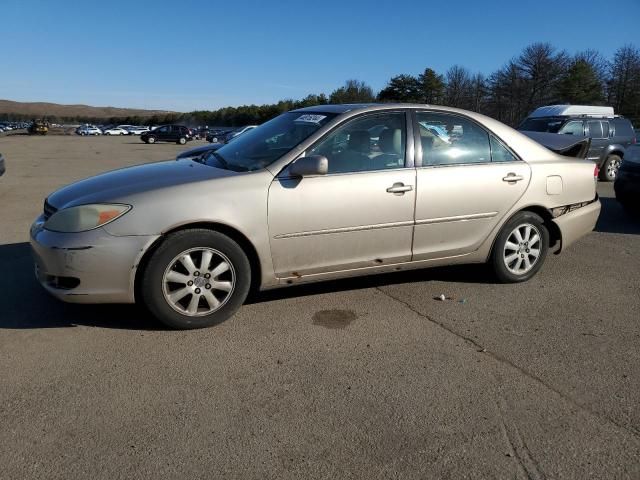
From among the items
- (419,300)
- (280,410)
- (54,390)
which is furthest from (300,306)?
(54,390)

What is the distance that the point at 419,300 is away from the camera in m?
4.43

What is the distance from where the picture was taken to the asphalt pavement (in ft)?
7.83

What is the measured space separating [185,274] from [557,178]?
3361 mm

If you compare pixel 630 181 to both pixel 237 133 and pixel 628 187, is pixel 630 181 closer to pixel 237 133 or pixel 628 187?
pixel 628 187

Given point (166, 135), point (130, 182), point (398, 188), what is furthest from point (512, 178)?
point (166, 135)

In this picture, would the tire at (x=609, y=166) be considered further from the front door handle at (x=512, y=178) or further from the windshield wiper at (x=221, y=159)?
the windshield wiper at (x=221, y=159)

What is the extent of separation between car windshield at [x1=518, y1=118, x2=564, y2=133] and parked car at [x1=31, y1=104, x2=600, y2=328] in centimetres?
963

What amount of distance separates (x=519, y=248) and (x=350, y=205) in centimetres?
178

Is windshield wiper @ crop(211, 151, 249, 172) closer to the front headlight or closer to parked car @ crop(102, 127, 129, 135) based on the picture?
the front headlight

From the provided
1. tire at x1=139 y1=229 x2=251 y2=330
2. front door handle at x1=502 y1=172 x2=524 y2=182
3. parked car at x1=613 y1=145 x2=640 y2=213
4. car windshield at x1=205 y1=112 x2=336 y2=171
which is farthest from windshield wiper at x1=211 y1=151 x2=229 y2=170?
parked car at x1=613 y1=145 x2=640 y2=213

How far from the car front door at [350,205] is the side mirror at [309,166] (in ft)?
0.25

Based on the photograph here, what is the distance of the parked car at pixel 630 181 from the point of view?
8.12m

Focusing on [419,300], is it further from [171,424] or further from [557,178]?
[171,424]

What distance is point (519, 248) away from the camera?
4.79m
